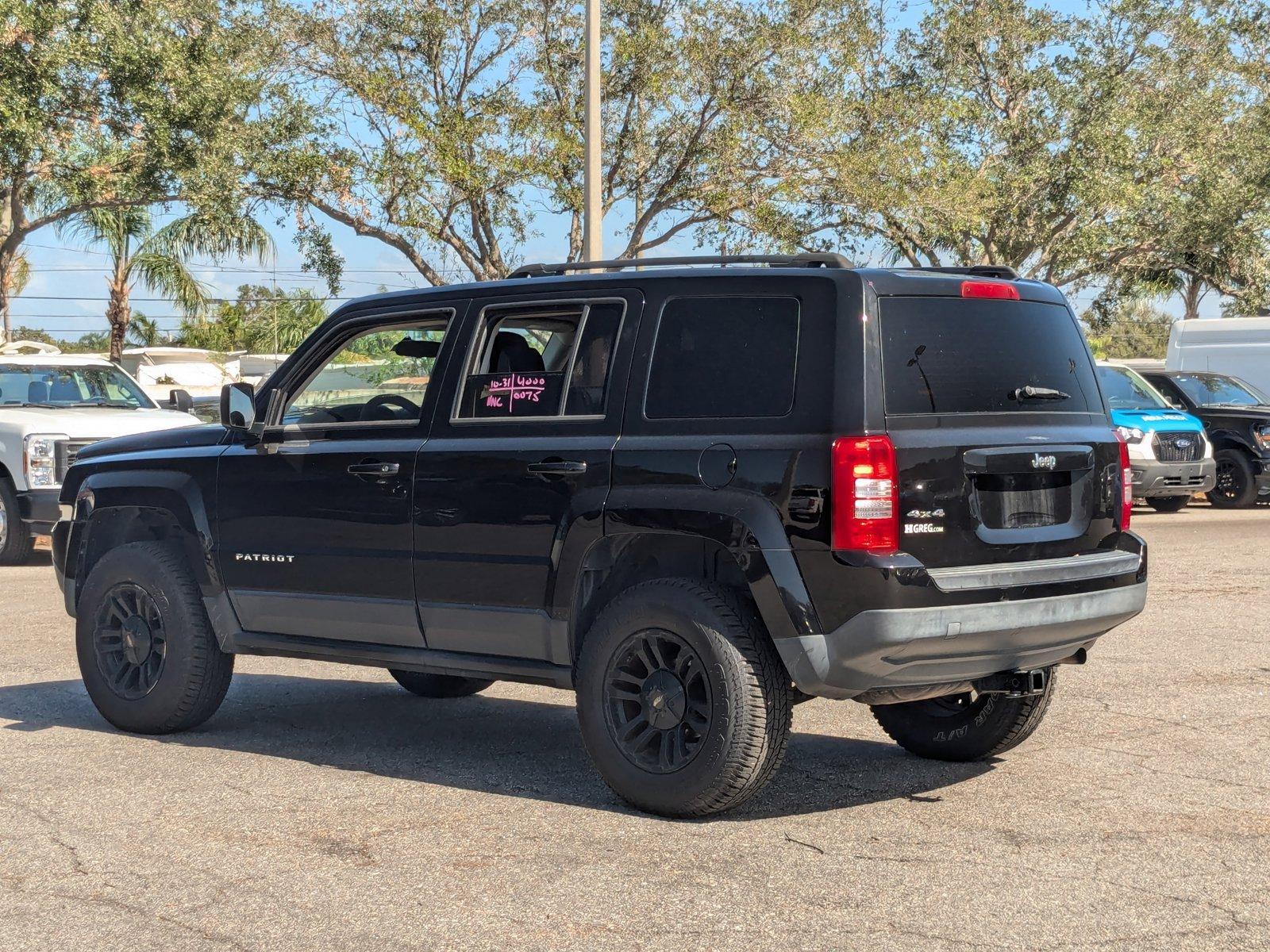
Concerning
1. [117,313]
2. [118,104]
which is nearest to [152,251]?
[117,313]

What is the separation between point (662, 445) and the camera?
5.56 metres

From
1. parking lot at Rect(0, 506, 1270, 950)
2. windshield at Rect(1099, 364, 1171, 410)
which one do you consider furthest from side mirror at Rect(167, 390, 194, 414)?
windshield at Rect(1099, 364, 1171, 410)

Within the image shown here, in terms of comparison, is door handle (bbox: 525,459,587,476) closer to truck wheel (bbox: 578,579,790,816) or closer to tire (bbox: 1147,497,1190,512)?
truck wheel (bbox: 578,579,790,816)

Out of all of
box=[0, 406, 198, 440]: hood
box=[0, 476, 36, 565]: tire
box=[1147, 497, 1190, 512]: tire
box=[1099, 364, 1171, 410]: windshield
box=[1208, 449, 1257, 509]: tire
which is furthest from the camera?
box=[1147, 497, 1190, 512]: tire

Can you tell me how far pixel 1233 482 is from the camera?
20.8 metres

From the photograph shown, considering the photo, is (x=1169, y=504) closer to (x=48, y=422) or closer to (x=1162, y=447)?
(x=1162, y=447)

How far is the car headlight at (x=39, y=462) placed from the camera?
1393 cm

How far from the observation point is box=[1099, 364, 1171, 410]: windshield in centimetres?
1928

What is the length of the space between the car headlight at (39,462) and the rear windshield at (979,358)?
10402mm

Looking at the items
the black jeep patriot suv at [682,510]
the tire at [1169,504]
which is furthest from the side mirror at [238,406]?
the tire at [1169,504]

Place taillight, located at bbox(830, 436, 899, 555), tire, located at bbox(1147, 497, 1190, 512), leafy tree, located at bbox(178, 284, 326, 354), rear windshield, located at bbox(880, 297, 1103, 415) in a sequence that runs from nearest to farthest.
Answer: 1. taillight, located at bbox(830, 436, 899, 555)
2. rear windshield, located at bbox(880, 297, 1103, 415)
3. tire, located at bbox(1147, 497, 1190, 512)
4. leafy tree, located at bbox(178, 284, 326, 354)

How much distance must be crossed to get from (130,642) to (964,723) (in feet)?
11.8

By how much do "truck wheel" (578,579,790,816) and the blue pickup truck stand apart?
45.5 feet

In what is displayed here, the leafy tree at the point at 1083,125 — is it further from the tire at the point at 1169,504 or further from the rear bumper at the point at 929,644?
the rear bumper at the point at 929,644
